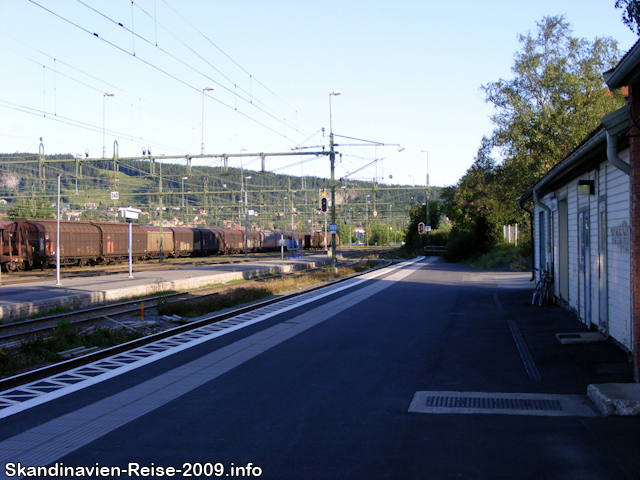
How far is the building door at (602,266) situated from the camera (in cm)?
929

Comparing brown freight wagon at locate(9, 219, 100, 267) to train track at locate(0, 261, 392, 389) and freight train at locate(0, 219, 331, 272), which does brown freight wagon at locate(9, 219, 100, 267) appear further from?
train track at locate(0, 261, 392, 389)

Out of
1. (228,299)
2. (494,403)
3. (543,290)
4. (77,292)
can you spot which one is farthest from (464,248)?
(494,403)

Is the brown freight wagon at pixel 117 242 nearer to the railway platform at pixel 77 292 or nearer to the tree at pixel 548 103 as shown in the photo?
the railway platform at pixel 77 292

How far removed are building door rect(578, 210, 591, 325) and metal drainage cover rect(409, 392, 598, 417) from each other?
4880 millimetres

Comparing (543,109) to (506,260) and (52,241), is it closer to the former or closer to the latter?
(506,260)

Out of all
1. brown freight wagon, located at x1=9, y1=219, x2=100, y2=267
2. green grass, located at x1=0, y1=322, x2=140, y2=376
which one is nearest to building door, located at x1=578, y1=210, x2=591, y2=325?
green grass, located at x1=0, y1=322, x2=140, y2=376

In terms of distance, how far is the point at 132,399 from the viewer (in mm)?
6598

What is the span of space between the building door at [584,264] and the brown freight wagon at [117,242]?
114ft

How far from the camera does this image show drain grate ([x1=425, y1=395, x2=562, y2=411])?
6.09 meters

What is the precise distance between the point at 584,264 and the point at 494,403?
239 inches

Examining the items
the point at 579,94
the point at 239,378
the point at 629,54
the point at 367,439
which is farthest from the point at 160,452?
the point at 579,94

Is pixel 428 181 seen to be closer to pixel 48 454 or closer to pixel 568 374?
pixel 568 374

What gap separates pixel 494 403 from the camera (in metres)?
6.26

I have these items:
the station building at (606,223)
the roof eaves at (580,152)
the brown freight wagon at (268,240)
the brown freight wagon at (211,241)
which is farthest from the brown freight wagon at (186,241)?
the roof eaves at (580,152)
